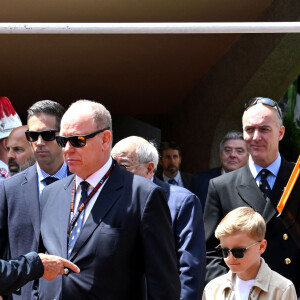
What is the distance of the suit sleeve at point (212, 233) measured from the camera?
191 inches

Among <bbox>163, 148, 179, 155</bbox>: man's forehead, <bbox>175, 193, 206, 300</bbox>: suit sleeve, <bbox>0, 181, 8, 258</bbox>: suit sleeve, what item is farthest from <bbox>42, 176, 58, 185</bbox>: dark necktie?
<bbox>163, 148, 179, 155</bbox>: man's forehead

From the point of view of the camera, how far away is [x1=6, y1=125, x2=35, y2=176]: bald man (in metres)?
5.91

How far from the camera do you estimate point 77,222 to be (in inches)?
154

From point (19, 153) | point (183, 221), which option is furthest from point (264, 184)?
point (19, 153)

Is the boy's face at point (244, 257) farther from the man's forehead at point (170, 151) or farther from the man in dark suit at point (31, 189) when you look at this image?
the man's forehead at point (170, 151)

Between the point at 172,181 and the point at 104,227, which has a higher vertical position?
the point at 104,227

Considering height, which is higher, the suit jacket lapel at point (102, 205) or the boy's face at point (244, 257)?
the suit jacket lapel at point (102, 205)

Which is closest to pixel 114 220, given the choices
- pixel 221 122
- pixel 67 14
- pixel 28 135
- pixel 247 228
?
pixel 247 228

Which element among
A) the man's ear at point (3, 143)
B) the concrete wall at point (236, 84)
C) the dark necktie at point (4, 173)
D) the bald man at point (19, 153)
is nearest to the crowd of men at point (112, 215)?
the bald man at point (19, 153)

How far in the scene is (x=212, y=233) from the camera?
485cm

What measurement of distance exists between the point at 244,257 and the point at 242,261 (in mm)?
25

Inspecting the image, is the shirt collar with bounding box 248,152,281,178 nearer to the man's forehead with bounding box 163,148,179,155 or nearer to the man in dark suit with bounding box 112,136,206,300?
the man in dark suit with bounding box 112,136,206,300

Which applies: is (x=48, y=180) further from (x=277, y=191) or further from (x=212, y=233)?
(x=277, y=191)

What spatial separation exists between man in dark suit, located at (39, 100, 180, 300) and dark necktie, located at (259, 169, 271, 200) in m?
1.10
